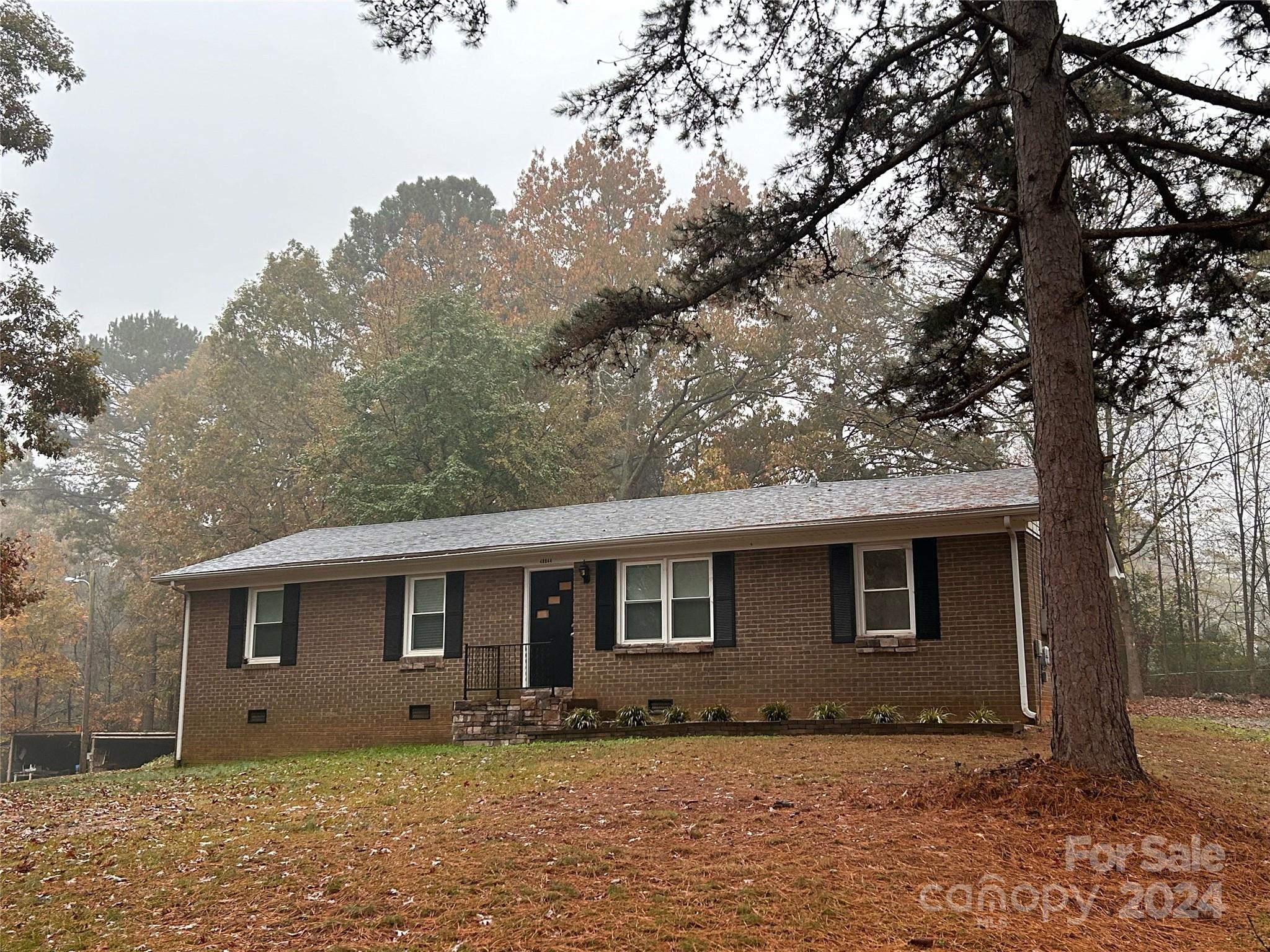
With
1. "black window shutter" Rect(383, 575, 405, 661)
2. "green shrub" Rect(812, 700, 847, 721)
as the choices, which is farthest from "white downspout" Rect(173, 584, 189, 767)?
"green shrub" Rect(812, 700, 847, 721)

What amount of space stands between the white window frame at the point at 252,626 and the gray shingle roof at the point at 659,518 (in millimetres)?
566

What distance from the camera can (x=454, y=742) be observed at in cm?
1539

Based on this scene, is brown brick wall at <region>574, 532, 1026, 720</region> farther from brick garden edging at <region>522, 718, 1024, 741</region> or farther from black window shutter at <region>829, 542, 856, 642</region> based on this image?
brick garden edging at <region>522, 718, 1024, 741</region>

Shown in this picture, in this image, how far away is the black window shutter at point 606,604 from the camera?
15.6 metres

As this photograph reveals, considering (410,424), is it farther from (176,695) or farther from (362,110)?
(362,110)

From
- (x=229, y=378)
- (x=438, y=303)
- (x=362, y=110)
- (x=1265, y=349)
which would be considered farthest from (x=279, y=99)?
(x=1265, y=349)

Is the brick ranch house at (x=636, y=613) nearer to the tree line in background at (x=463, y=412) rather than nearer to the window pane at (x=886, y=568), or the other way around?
the window pane at (x=886, y=568)

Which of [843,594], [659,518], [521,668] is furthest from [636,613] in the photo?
[843,594]

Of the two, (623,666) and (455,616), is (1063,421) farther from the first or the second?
(455,616)

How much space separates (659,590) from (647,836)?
8.71m

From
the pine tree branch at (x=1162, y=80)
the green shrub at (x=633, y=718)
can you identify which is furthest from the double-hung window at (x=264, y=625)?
the pine tree branch at (x=1162, y=80)

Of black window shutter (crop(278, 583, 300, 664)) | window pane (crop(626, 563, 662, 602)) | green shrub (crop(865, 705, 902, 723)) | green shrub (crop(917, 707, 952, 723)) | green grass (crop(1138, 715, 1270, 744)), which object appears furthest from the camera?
black window shutter (crop(278, 583, 300, 664))

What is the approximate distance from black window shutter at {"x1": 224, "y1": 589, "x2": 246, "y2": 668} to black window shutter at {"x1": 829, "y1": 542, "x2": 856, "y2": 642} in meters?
10.6

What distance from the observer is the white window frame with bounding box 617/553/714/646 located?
15.1 m
